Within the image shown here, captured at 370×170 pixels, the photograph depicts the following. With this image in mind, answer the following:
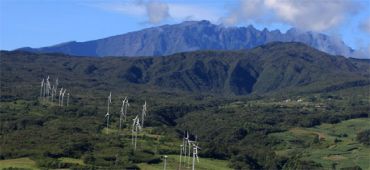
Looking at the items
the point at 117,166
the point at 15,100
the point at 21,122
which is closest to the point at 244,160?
the point at 117,166

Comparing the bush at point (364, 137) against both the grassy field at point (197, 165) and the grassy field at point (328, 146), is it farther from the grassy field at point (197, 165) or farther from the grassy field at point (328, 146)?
the grassy field at point (197, 165)

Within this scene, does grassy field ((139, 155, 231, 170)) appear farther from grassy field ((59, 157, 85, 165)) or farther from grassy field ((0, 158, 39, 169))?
grassy field ((0, 158, 39, 169))

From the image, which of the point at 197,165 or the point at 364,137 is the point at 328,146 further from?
the point at 197,165

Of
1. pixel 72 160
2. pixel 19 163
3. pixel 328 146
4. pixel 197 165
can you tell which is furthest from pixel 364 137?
pixel 19 163

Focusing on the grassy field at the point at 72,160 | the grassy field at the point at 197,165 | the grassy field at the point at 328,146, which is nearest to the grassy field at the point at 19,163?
the grassy field at the point at 72,160

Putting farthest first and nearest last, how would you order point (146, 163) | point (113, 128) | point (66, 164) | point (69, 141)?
1. point (113, 128)
2. point (69, 141)
3. point (146, 163)
4. point (66, 164)

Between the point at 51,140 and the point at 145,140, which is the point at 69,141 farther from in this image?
the point at 145,140
